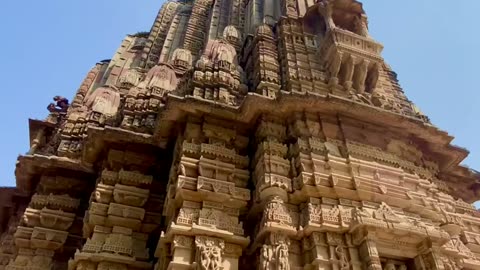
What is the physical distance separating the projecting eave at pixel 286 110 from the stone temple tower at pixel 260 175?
33mm

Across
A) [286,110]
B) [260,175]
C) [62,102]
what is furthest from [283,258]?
[62,102]

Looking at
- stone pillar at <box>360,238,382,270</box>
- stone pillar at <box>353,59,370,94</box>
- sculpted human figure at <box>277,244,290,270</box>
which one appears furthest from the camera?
stone pillar at <box>353,59,370,94</box>

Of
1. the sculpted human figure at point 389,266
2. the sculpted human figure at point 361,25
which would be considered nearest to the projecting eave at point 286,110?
the sculpted human figure at point 389,266

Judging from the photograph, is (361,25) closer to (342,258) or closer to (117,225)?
(342,258)

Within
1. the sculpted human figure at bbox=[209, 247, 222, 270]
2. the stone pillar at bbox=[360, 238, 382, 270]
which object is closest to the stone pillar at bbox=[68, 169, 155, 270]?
the sculpted human figure at bbox=[209, 247, 222, 270]

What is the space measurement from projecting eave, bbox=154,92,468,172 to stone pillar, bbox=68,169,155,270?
58.2 inches

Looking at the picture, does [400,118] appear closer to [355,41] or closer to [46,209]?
[355,41]

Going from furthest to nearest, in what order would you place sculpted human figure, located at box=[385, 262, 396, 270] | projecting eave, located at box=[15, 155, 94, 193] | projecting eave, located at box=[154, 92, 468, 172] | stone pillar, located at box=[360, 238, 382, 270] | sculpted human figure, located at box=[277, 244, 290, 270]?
projecting eave, located at box=[15, 155, 94, 193]
projecting eave, located at box=[154, 92, 468, 172]
sculpted human figure, located at box=[385, 262, 396, 270]
stone pillar, located at box=[360, 238, 382, 270]
sculpted human figure, located at box=[277, 244, 290, 270]

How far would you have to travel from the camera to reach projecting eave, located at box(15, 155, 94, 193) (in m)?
11.7

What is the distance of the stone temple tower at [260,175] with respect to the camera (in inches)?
298

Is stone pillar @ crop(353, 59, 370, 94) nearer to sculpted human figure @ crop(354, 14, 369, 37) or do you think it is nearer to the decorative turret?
the decorative turret

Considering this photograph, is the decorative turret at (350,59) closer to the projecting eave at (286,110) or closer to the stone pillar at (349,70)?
the stone pillar at (349,70)

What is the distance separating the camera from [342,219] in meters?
7.67

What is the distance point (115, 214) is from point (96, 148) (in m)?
2.43
